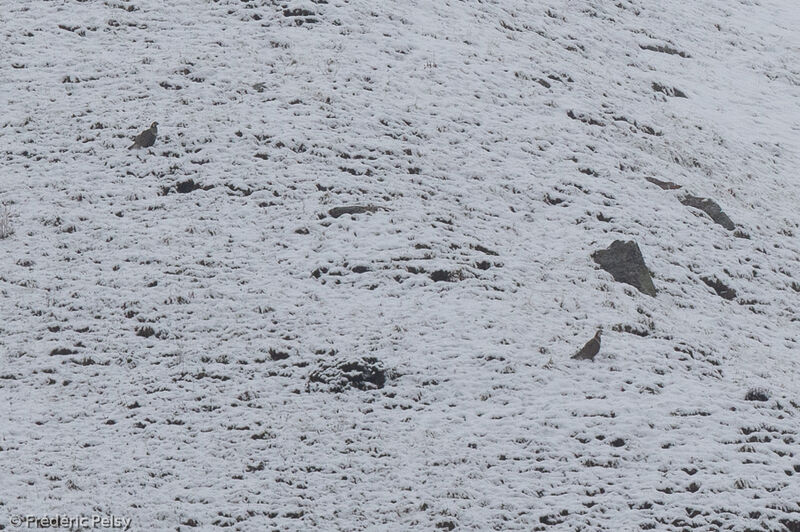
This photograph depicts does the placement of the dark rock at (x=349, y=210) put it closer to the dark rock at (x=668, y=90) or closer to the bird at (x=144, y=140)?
the bird at (x=144, y=140)

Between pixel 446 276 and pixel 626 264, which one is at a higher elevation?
pixel 626 264

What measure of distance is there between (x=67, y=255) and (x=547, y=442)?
774 centimetres

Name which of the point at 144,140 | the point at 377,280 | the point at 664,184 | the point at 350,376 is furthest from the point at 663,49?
the point at 350,376

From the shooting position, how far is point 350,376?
10.9 m

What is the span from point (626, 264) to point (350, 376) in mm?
5258

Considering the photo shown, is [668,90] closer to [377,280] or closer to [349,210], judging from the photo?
[349,210]

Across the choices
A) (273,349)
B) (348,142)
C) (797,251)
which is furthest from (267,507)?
(797,251)

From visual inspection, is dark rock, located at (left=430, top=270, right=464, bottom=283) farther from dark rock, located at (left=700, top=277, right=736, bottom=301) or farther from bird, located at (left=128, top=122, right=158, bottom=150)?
bird, located at (left=128, top=122, right=158, bottom=150)

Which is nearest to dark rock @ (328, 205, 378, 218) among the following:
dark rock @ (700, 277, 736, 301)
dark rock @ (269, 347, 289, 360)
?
dark rock @ (269, 347, 289, 360)

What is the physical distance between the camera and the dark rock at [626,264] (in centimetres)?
1333

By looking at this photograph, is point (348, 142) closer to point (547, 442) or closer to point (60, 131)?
point (60, 131)

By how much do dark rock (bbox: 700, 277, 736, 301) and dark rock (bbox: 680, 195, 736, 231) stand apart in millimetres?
2071

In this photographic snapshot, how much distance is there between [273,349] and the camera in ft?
36.8

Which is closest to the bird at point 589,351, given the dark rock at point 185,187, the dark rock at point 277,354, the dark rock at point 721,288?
the dark rock at point 721,288
